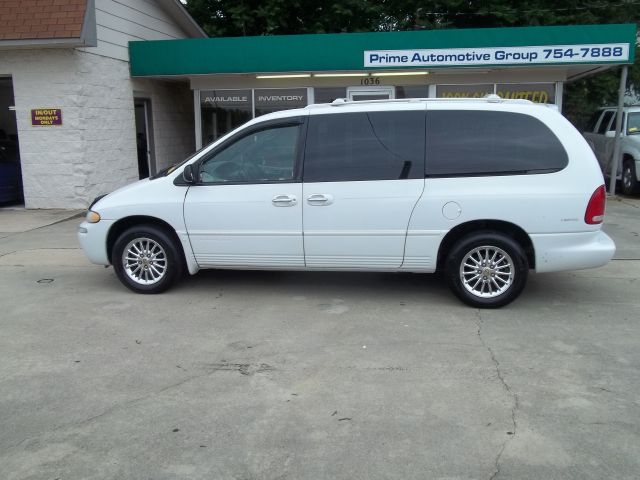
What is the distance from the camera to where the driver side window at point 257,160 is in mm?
5980

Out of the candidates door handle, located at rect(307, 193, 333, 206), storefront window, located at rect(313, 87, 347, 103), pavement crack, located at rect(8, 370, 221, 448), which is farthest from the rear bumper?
storefront window, located at rect(313, 87, 347, 103)

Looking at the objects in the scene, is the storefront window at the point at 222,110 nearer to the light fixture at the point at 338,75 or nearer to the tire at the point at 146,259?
the light fixture at the point at 338,75

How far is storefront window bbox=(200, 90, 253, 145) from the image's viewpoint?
13984mm

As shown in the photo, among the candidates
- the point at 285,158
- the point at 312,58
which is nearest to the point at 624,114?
the point at 312,58

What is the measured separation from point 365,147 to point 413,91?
27.1ft

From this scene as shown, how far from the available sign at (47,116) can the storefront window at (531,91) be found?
30.1 ft

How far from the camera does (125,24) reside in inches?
505

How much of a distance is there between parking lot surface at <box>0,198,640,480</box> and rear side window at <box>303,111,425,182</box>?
4.28ft

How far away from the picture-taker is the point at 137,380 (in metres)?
4.28

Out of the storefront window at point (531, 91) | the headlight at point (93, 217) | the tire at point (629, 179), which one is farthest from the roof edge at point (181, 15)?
the tire at point (629, 179)

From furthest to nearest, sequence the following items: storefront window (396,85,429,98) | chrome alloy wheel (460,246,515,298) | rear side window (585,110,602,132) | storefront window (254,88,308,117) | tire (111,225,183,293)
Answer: rear side window (585,110,602,132) < storefront window (254,88,308,117) < storefront window (396,85,429,98) < tire (111,225,183,293) < chrome alloy wheel (460,246,515,298)

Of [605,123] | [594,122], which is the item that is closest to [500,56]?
[605,123]

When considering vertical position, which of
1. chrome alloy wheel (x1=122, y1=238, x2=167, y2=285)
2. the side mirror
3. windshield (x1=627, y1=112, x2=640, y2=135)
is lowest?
chrome alloy wheel (x1=122, y1=238, x2=167, y2=285)

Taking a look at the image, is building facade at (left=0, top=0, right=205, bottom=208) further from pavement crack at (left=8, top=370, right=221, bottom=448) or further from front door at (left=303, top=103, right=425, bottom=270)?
pavement crack at (left=8, top=370, right=221, bottom=448)
